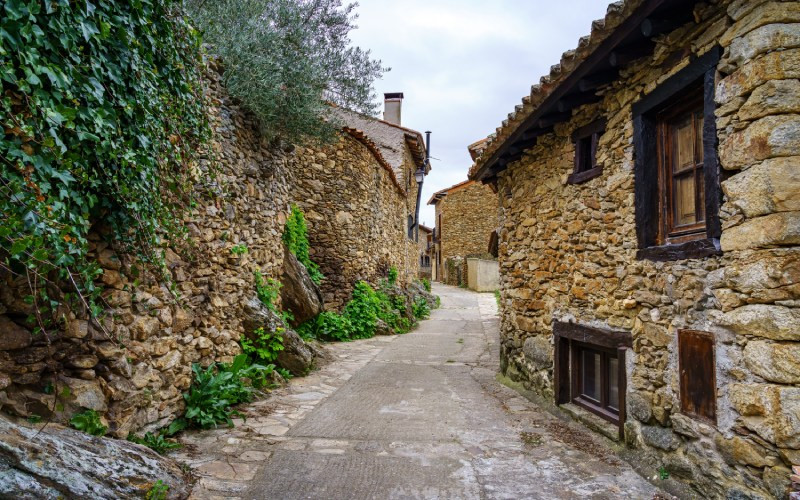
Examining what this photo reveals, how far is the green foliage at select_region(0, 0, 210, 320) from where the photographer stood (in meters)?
2.35

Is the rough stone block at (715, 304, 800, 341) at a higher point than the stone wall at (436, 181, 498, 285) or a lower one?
lower

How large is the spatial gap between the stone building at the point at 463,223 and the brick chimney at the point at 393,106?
7.60 metres

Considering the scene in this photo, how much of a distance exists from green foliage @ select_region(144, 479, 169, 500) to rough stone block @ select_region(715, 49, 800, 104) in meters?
4.20

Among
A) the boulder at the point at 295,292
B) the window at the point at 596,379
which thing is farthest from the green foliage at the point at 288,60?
the window at the point at 596,379

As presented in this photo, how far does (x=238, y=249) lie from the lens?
19.0 ft

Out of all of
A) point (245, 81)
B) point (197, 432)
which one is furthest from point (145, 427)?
point (245, 81)

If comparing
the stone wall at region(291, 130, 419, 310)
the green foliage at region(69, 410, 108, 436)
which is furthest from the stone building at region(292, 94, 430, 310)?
the green foliage at region(69, 410, 108, 436)

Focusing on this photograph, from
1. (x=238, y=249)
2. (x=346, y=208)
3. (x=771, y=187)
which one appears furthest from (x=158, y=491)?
(x=346, y=208)

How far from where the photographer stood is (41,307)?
2828mm

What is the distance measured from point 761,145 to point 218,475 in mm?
4123

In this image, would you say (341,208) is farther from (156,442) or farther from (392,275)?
(156,442)

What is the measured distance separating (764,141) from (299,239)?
26.9ft

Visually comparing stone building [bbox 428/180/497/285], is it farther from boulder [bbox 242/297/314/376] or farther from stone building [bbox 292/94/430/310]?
boulder [bbox 242/297/314/376]

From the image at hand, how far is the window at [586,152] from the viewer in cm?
467
